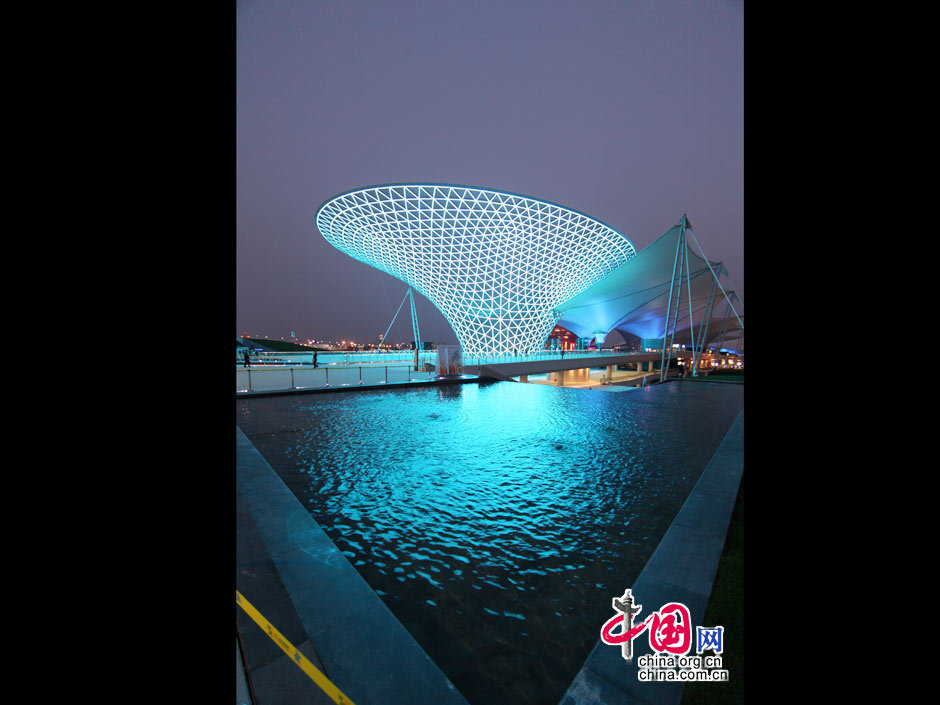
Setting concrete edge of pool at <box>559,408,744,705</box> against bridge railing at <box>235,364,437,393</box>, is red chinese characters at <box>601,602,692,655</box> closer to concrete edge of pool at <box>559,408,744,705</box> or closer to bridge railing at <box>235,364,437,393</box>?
concrete edge of pool at <box>559,408,744,705</box>

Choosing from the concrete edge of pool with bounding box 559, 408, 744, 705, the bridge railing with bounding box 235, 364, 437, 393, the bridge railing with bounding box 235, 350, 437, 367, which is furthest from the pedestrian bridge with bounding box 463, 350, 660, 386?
the concrete edge of pool with bounding box 559, 408, 744, 705

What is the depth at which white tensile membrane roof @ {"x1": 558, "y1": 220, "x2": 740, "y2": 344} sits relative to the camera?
121 ft

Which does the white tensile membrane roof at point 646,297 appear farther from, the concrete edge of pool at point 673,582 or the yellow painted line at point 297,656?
the yellow painted line at point 297,656

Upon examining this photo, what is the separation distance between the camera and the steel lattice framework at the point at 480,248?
3100cm

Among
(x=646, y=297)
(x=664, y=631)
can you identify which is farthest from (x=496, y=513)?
(x=646, y=297)

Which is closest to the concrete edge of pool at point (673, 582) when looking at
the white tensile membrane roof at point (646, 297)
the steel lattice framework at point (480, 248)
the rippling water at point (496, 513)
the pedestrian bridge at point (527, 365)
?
the rippling water at point (496, 513)

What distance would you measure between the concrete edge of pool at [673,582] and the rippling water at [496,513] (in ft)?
0.93

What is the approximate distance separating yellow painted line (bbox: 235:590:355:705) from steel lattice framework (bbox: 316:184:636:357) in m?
30.9

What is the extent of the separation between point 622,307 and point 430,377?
46.1 meters
